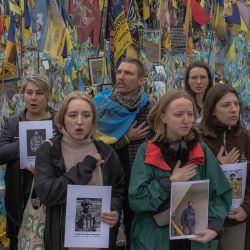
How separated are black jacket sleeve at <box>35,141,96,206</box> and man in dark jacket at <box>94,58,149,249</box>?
952 millimetres

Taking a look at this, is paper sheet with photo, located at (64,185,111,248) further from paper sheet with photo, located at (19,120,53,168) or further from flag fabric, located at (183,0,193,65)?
flag fabric, located at (183,0,193,65)

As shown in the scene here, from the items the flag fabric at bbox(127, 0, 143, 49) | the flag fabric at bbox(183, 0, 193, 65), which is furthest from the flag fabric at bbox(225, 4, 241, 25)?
the flag fabric at bbox(127, 0, 143, 49)

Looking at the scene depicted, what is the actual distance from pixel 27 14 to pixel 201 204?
3052 millimetres

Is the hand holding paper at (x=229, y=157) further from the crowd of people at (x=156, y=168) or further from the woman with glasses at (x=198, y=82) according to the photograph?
the woman with glasses at (x=198, y=82)

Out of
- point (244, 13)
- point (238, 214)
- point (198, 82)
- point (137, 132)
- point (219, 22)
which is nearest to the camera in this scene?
point (238, 214)

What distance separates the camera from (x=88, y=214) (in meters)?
2.54

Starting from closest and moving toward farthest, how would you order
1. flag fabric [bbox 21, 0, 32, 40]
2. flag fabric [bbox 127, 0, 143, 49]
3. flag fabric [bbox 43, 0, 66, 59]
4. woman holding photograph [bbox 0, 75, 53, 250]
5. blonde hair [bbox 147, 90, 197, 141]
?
1. blonde hair [bbox 147, 90, 197, 141]
2. woman holding photograph [bbox 0, 75, 53, 250]
3. flag fabric [bbox 43, 0, 66, 59]
4. flag fabric [bbox 21, 0, 32, 40]
5. flag fabric [bbox 127, 0, 143, 49]

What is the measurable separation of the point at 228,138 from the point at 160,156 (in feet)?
2.28

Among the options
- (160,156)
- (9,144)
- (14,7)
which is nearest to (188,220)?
(160,156)

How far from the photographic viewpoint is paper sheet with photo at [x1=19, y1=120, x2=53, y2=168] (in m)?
3.13

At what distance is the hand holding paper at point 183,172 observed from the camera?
2605 mm

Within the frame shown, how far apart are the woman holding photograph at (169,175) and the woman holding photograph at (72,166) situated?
142 mm

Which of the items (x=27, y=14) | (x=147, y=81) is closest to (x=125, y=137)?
(x=27, y=14)

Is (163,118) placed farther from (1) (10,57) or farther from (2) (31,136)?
(1) (10,57)
